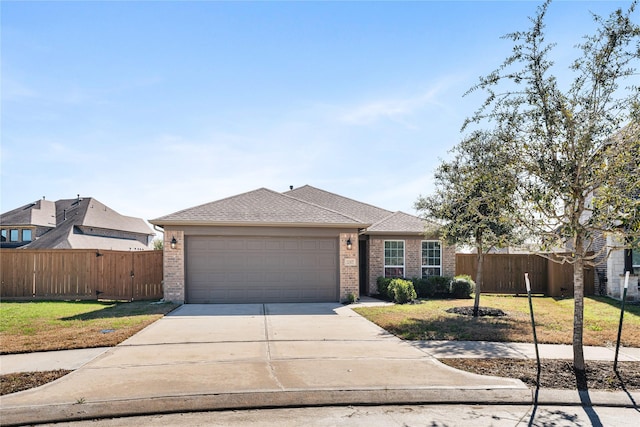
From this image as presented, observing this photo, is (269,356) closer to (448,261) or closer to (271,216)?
(271,216)

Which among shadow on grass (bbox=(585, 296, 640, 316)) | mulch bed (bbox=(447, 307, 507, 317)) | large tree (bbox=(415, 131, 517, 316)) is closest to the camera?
large tree (bbox=(415, 131, 517, 316))

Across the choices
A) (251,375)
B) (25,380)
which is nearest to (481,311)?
(251,375)

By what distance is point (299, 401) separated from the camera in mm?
5246

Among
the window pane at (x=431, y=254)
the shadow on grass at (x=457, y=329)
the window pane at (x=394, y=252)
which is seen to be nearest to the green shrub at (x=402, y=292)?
the window pane at (x=394, y=252)

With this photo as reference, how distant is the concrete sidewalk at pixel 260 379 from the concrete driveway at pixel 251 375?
0.04 feet

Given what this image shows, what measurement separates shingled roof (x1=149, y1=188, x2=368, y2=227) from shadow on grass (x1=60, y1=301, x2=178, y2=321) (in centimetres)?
259

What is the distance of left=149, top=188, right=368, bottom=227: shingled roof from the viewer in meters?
14.2

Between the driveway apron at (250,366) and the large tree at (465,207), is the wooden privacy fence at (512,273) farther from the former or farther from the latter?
the driveway apron at (250,366)

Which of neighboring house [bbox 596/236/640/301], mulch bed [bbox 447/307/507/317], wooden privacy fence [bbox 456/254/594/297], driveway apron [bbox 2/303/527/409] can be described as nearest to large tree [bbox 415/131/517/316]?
mulch bed [bbox 447/307/507/317]

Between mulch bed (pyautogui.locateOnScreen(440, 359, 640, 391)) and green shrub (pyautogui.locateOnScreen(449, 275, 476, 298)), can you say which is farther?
green shrub (pyautogui.locateOnScreen(449, 275, 476, 298))

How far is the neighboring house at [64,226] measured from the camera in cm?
3269

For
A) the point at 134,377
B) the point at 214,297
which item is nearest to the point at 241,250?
the point at 214,297

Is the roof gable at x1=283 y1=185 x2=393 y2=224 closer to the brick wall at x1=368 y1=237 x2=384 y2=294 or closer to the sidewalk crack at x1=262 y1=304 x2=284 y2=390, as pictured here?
the brick wall at x1=368 y1=237 x2=384 y2=294

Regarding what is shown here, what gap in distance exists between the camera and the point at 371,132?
14273 millimetres
